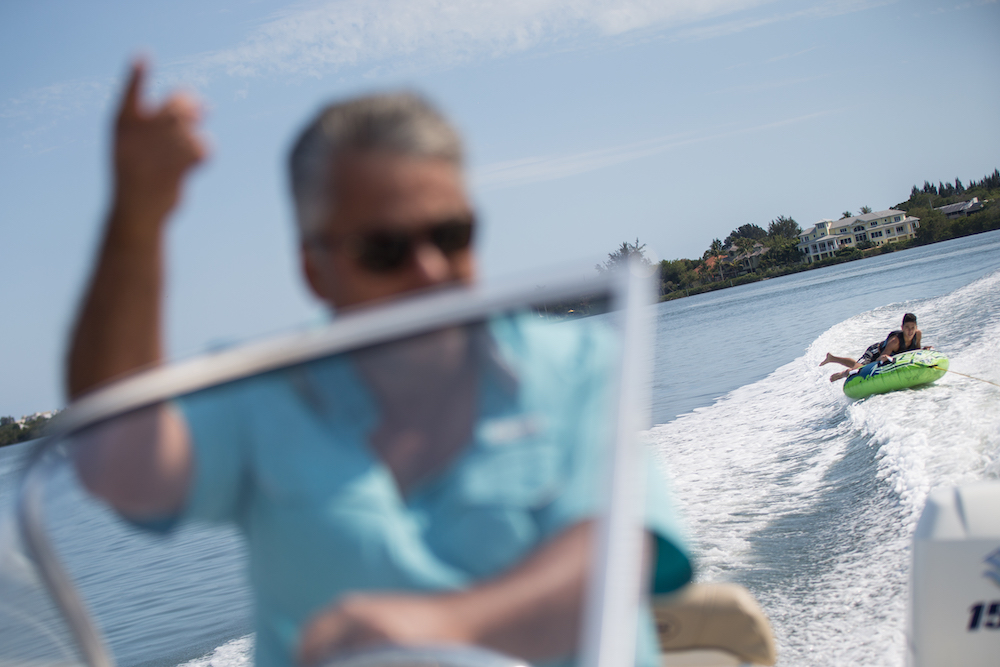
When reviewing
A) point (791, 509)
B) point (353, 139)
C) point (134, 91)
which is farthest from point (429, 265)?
point (791, 509)

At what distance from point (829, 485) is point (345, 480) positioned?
7696mm

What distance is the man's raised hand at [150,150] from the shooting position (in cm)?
95

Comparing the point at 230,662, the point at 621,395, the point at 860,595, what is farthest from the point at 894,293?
the point at 621,395

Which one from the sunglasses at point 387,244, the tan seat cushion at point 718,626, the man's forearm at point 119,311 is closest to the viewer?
the man's forearm at point 119,311

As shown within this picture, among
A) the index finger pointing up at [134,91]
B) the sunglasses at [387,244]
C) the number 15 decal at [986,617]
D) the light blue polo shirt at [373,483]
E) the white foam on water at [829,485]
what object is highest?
the index finger pointing up at [134,91]

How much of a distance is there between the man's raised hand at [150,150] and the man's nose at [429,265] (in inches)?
12.2

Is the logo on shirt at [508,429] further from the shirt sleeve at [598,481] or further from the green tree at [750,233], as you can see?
the green tree at [750,233]

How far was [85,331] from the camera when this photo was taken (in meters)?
0.92

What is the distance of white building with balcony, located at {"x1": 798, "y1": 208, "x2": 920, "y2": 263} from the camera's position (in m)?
82.9

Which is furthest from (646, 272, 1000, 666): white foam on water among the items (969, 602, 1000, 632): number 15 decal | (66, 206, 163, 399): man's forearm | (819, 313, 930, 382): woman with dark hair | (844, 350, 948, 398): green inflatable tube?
(66, 206, 163, 399): man's forearm

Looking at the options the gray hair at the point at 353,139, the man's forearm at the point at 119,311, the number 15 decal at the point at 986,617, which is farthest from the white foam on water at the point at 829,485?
the man's forearm at the point at 119,311

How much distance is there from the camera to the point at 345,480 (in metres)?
Answer: 0.87

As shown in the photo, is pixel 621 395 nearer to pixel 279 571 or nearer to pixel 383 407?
pixel 383 407

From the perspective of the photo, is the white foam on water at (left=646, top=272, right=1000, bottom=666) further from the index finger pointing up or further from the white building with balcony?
the white building with balcony
